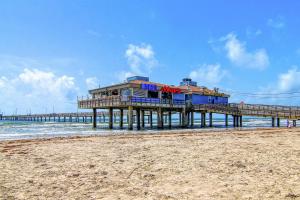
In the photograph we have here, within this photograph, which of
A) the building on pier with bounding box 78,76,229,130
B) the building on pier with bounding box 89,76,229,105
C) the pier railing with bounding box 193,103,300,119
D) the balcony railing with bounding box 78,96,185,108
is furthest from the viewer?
the pier railing with bounding box 193,103,300,119

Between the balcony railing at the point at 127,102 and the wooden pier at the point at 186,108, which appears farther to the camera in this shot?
the wooden pier at the point at 186,108

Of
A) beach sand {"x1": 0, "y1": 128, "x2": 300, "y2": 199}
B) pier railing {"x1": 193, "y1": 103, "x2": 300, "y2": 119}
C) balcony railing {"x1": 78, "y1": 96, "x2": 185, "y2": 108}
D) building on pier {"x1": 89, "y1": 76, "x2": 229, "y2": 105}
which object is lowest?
beach sand {"x1": 0, "y1": 128, "x2": 300, "y2": 199}

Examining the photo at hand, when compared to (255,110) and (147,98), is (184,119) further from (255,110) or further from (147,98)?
(255,110)

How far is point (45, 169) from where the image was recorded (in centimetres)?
943

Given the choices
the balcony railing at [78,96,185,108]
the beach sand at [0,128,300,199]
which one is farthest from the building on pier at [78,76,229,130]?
the beach sand at [0,128,300,199]

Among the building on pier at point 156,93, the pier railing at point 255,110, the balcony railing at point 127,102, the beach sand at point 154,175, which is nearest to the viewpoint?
the beach sand at point 154,175

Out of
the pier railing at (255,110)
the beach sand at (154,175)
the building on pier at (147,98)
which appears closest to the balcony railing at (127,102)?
the building on pier at (147,98)

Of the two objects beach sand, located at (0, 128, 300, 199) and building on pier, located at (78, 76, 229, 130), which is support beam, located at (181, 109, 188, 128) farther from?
beach sand, located at (0, 128, 300, 199)

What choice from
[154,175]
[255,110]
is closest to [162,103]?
[255,110]

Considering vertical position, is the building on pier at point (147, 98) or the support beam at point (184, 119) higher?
the building on pier at point (147, 98)

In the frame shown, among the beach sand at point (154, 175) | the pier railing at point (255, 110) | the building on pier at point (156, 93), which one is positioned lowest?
the beach sand at point (154, 175)

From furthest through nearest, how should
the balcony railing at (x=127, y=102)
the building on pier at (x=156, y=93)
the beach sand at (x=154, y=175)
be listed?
1. the building on pier at (x=156, y=93)
2. the balcony railing at (x=127, y=102)
3. the beach sand at (x=154, y=175)

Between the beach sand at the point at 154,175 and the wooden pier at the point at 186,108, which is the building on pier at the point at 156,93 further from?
the beach sand at the point at 154,175

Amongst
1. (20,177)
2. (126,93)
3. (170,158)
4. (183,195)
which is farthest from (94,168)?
(126,93)
